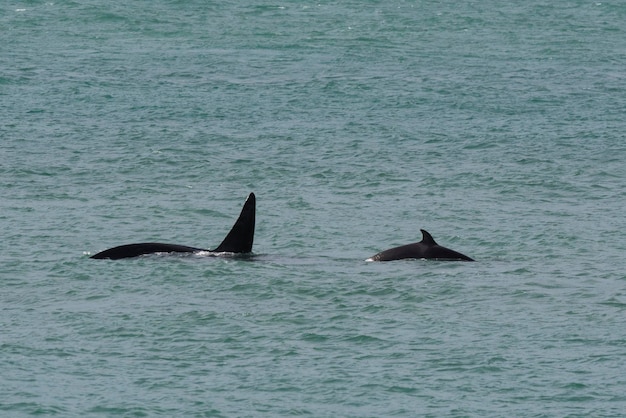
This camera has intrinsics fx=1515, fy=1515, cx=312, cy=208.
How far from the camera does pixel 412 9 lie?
94.9m

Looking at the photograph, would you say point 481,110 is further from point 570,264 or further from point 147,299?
point 147,299

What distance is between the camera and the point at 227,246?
108 ft

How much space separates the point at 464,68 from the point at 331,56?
24.4ft

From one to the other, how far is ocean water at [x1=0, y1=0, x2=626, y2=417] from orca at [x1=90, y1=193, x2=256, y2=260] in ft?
1.28

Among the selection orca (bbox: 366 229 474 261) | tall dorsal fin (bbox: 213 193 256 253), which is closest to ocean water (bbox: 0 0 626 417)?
orca (bbox: 366 229 474 261)

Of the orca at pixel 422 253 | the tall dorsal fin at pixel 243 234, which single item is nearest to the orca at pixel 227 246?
the tall dorsal fin at pixel 243 234

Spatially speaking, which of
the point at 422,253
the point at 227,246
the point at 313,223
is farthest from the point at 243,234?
the point at 313,223

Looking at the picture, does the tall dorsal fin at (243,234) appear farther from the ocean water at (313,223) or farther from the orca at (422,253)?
the orca at (422,253)

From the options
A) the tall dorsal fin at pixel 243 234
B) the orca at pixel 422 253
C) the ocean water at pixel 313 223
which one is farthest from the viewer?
the tall dorsal fin at pixel 243 234

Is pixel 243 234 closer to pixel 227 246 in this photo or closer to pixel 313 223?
pixel 227 246

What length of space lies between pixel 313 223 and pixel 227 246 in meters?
4.87

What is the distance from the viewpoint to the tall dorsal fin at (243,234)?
107 feet

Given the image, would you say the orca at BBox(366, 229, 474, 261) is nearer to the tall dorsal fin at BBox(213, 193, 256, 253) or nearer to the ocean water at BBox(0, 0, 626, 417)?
the ocean water at BBox(0, 0, 626, 417)

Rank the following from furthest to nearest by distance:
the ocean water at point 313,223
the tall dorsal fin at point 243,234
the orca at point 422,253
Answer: the tall dorsal fin at point 243,234 → the orca at point 422,253 → the ocean water at point 313,223
